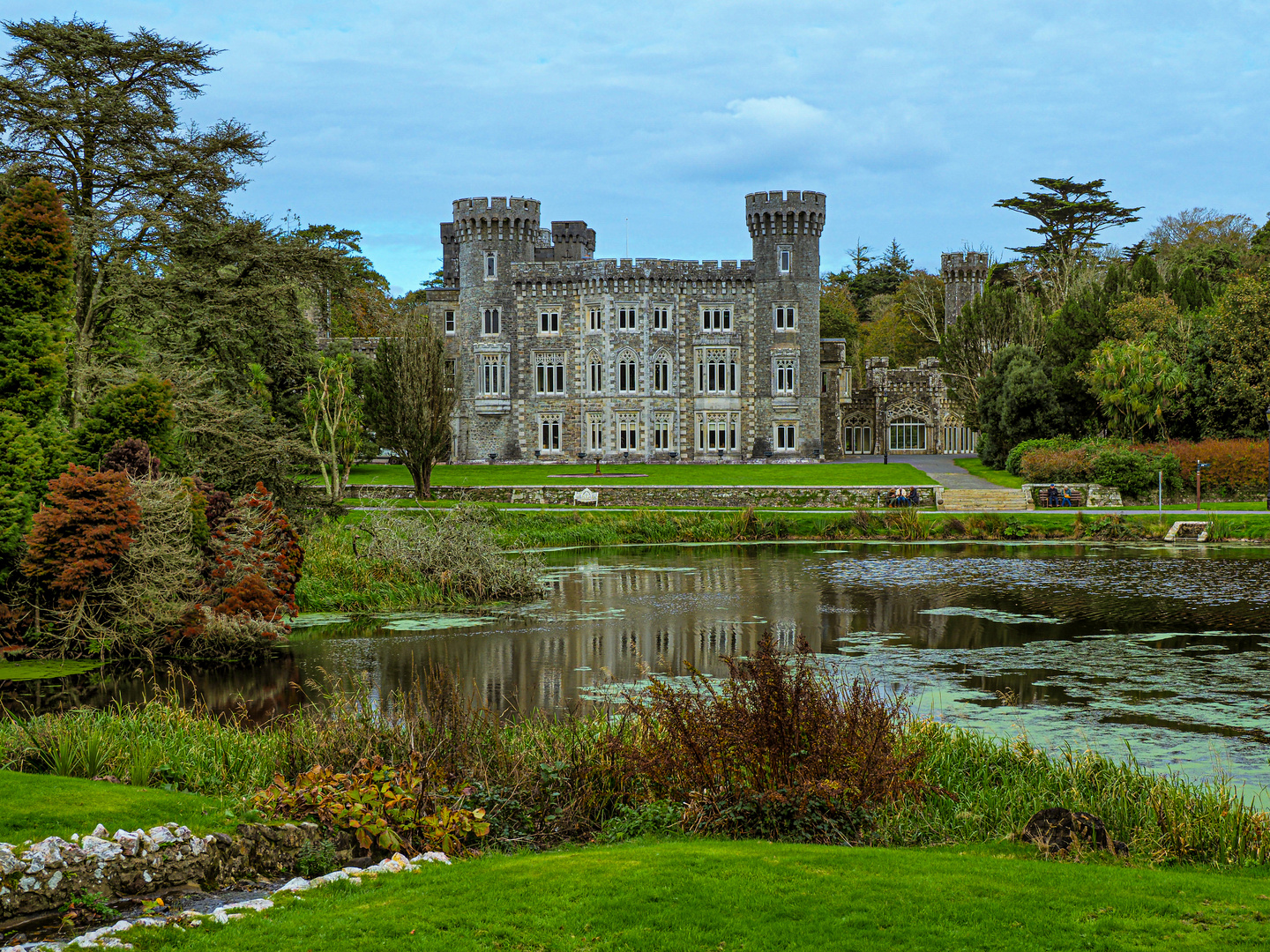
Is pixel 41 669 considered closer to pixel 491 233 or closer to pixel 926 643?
pixel 926 643

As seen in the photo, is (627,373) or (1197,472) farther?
(627,373)

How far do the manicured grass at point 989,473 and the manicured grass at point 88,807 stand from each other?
3498 cm

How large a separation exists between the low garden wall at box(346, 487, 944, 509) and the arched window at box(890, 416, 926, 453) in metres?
29.3

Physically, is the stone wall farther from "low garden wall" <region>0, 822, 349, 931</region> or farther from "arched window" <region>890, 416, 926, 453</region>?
"arched window" <region>890, 416, 926, 453</region>

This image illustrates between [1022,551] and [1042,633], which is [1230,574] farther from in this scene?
[1042,633]

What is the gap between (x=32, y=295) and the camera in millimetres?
15281

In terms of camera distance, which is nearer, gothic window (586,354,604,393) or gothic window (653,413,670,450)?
gothic window (653,413,670,450)

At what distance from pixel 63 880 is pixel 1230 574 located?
2287 cm

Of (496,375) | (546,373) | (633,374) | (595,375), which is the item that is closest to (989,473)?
(633,374)

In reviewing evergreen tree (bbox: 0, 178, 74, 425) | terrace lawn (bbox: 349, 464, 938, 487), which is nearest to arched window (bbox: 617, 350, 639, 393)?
terrace lawn (bbox: 349, 464, 938, 487)

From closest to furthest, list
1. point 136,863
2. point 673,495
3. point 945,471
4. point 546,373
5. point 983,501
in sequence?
point 136,863 < point 983,501 < point 673,495 < point 945,471 < point 546,373

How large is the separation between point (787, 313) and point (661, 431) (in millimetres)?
8576

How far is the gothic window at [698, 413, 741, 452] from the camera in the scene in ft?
186

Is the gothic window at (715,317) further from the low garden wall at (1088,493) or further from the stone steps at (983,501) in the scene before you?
the low garden wall at (1088,493)
